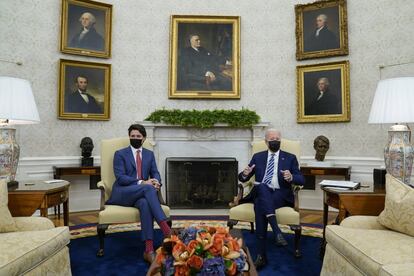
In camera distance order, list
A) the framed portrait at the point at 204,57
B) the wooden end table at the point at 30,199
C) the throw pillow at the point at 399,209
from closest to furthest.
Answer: the throw pillow at the point at 399,209, the wooden end table at the point at 30,199, the framed portrait at the point at 204,57

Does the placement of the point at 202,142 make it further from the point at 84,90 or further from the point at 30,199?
the point at 30,199

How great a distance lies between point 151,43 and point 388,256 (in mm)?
5687

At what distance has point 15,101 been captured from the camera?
3338 mm

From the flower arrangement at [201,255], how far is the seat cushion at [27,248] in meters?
0.95

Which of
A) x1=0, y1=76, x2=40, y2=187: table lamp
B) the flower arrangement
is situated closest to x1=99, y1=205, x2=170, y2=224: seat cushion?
x1=0, y1=76, x2=40, y2=187: table lamp

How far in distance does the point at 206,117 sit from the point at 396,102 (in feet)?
11.5

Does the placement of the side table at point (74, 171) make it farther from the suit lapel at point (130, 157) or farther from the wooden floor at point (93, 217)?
the suit lapel at point (130, 157)

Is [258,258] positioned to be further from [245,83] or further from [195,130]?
[245,83]

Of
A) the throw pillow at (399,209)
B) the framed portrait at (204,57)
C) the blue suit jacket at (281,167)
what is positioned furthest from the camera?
the framed portrait at (204,57)

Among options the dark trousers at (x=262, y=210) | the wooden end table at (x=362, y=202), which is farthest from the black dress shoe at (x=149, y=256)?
the wooden end table at (x=362, y=202)

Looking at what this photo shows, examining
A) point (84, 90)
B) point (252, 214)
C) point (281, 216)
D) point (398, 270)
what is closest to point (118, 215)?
point (252, 214)

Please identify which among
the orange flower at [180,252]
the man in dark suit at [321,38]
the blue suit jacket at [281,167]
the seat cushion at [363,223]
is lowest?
the seat cushion at [363,223]

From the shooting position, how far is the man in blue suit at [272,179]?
344cm

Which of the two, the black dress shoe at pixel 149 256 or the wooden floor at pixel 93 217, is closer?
the black dress shoe at pixel 149 256
